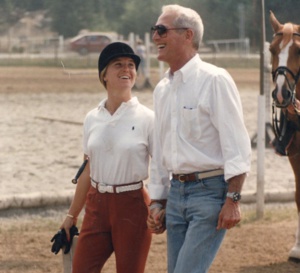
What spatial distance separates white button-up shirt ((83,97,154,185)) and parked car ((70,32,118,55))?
8.64 m

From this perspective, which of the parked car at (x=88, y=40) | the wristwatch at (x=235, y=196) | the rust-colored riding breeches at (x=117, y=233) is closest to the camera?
the wristwatch at (x=235, y=196)

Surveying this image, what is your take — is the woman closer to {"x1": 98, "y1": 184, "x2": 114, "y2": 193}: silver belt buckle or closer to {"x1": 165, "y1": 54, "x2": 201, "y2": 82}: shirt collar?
{"x1": 98, "y1": 184, "x2": 114, "y2": 193}: silver belt buckle

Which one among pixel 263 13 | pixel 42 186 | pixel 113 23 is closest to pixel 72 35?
pixel 113 23

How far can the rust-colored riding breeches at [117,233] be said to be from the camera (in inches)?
219

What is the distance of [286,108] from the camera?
323 inches

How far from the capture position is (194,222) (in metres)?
5.02

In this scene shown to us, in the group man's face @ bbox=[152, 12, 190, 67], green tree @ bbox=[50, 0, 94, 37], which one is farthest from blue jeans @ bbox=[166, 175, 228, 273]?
green tree @ bbox=[50, 0, 94, 37]

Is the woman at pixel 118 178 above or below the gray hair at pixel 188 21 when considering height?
below

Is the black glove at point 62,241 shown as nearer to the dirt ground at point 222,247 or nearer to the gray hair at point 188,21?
the gray hair at point 188,21

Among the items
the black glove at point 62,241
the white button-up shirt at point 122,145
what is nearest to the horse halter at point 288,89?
the white button-up shirt at point 122,145

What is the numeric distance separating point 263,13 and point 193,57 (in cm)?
512

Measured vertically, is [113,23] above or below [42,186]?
above

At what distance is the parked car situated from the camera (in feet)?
48.4

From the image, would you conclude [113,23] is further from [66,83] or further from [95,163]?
[95,163]
